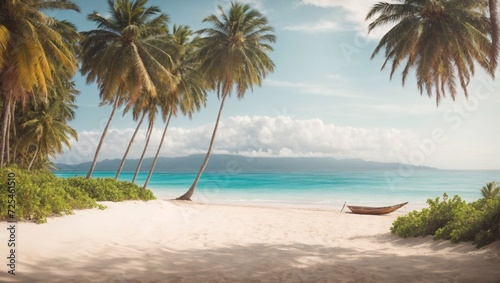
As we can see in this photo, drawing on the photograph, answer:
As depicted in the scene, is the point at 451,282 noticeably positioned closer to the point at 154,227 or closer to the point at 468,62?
the point at 154,227

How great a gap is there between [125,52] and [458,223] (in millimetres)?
18167

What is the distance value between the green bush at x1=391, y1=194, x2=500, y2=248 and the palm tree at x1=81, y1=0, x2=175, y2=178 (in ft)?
48.9

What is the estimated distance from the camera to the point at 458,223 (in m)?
7.17

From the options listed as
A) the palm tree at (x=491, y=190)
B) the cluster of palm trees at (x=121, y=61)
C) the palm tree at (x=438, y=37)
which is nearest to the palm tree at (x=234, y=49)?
the cluster of palm trees at (x=121, y=61)

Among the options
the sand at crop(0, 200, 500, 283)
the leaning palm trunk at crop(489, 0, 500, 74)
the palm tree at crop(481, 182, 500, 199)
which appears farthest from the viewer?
the palm tree at crop(481, 182, 500, 199)

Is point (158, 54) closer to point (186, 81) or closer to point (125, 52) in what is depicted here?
point (125, 52)

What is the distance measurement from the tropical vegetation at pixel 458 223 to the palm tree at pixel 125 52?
14.9 m

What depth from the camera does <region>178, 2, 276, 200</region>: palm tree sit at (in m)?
22.7

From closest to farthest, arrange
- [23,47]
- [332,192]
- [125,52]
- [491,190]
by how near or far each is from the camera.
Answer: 1. [23,47]
2. [491,190]
3. [125,52]
4. [332,192]

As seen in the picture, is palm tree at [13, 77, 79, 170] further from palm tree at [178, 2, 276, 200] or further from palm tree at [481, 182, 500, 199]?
palm tree at [481, 182, 500, 199]

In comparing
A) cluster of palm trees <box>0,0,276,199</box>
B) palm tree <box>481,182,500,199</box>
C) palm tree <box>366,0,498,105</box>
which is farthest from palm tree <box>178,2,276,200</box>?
palm tree <box>481,182,500,199</box>

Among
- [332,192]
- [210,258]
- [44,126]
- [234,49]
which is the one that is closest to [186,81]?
[234,49]

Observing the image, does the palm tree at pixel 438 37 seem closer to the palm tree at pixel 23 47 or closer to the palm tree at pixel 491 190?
the palm tree at pixel 491 190

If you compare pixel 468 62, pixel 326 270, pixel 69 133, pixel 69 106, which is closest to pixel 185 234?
pixel 326 270
